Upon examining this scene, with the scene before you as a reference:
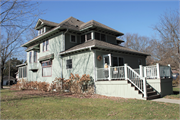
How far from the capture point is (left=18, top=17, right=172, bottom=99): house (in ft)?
31.4

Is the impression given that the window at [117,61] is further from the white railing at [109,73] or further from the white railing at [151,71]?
the white railing at [151,71]

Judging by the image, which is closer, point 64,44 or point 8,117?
point 8,117

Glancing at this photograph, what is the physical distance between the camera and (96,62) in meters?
11.4

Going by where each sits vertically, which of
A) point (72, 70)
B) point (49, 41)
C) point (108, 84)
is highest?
point (49, 41)

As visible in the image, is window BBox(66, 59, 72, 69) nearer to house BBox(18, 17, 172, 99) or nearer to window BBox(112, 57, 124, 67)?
house BBox(18, 17, 172, 99)

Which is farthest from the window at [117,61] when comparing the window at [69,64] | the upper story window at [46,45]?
the upper story window at [46,45]

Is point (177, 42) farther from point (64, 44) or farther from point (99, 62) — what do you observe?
point (64, 44)

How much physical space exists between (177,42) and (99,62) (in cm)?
1370

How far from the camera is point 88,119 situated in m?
5.04

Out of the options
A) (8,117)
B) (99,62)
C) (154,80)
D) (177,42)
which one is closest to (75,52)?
(99,62)

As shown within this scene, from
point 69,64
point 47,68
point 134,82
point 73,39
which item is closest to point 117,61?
point 134,82

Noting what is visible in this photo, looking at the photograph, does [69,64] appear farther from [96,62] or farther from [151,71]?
[151,71]

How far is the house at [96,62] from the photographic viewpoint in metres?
9.58

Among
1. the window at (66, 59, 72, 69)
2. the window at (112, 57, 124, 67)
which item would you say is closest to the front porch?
the window at (112, 57, 124, 67)
